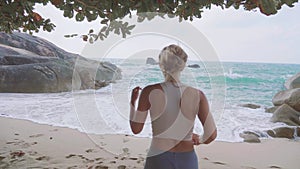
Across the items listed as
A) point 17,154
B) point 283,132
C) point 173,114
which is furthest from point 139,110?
point 283,132

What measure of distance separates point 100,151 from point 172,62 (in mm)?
2564

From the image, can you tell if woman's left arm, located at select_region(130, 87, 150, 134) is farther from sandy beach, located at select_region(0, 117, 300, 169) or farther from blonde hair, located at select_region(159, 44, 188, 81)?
sandy beach, located at select_region(0, 117, 300, 169)

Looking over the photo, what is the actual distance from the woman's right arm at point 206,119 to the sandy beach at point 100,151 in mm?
1729

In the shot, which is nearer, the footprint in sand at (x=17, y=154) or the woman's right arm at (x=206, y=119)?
the woman's right arm at (x=206, y=119)

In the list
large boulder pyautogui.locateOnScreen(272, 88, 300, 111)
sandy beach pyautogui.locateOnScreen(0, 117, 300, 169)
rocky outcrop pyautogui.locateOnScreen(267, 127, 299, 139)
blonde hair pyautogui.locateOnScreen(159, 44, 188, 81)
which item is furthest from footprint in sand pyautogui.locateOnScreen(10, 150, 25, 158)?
large boulder pyautogui.locateOnScreen(272, 88, 300, 111)

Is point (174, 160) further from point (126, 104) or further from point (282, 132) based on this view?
point (282, 132)

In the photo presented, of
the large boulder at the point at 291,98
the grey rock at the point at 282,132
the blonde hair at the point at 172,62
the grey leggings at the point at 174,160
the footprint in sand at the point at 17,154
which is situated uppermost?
the blonde hair at the point at 172,62

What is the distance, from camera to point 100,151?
3594 mm

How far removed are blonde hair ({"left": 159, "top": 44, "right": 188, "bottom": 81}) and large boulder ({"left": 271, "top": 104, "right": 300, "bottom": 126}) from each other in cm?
556

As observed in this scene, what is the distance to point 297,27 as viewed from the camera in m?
14.0

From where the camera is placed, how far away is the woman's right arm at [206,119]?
4.17 feet

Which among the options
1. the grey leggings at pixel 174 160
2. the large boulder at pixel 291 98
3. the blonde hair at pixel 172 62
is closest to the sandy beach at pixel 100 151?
the grey leggings at pixel 174 160

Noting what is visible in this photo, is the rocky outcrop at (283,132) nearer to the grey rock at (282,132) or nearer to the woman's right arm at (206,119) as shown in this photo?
the grey rock at (282,132)

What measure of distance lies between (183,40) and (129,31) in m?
0.49
